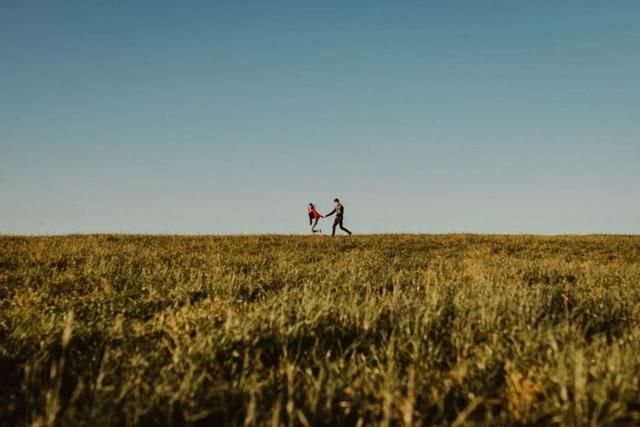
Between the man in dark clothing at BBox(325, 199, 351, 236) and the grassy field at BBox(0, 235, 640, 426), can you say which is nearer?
the grassy field at BBox(0, 235, 640, 426)

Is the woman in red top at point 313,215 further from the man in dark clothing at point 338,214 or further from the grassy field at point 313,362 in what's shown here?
the grassy field at point 313,362

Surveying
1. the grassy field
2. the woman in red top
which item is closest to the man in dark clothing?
the woman in red top

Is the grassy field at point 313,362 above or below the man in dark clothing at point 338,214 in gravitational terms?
below

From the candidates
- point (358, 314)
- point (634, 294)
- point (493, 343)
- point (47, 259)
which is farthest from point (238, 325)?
point (47, 259)

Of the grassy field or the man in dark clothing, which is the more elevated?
the man in dark clothing

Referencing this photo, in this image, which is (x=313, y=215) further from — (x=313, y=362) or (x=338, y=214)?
(x=313, y=362)

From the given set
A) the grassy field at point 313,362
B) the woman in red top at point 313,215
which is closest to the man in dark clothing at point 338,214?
the woman in red top at point 313,215

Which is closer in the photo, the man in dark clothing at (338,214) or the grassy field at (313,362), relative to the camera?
the grassy field at (313,362)

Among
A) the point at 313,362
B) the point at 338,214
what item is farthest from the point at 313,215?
the point at 313,362

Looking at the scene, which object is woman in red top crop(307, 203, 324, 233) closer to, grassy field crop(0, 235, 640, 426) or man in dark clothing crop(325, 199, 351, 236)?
man in dark clothing crop(325, 199, 351, 236)

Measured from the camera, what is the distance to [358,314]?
15.7ft

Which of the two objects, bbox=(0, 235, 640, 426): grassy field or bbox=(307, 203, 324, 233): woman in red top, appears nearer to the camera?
bbox=(0, 235, 640, 426): grassy field

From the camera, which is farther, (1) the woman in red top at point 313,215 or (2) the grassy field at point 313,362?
(1) the woman in red top at point 313,215

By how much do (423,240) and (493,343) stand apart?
19.9m
